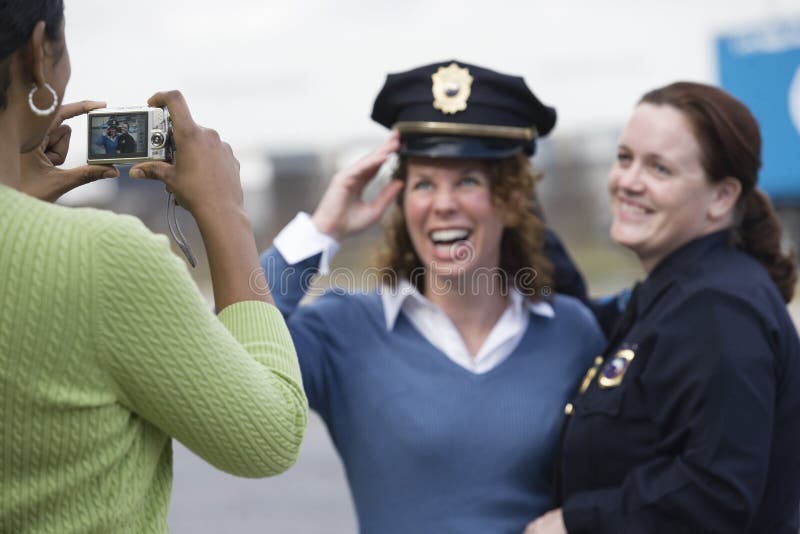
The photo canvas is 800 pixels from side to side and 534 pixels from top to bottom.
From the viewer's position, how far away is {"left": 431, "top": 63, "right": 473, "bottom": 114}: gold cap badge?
2803 millimetres

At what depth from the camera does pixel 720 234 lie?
2.50m

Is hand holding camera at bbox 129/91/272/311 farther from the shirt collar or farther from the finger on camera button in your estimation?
the shirt collar

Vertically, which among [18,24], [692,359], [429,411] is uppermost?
[18,24]

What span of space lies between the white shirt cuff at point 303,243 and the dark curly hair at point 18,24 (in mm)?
1505

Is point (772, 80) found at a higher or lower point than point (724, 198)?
lower

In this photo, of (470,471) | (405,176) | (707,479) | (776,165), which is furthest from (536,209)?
(776,165)

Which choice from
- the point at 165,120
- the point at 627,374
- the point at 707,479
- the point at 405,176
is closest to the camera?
the point at 165,120

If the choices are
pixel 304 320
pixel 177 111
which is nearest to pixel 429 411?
pixel 304 320

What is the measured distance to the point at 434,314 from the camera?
279cm

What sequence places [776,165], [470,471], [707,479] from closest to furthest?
[707,479], [470,471], [776,165]

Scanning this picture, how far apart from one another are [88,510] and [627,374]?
1407 millimetres

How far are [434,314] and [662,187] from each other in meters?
0.71

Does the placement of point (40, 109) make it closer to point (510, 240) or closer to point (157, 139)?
point (157, 139)

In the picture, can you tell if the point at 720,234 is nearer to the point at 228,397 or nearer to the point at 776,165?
the point at 228,397
